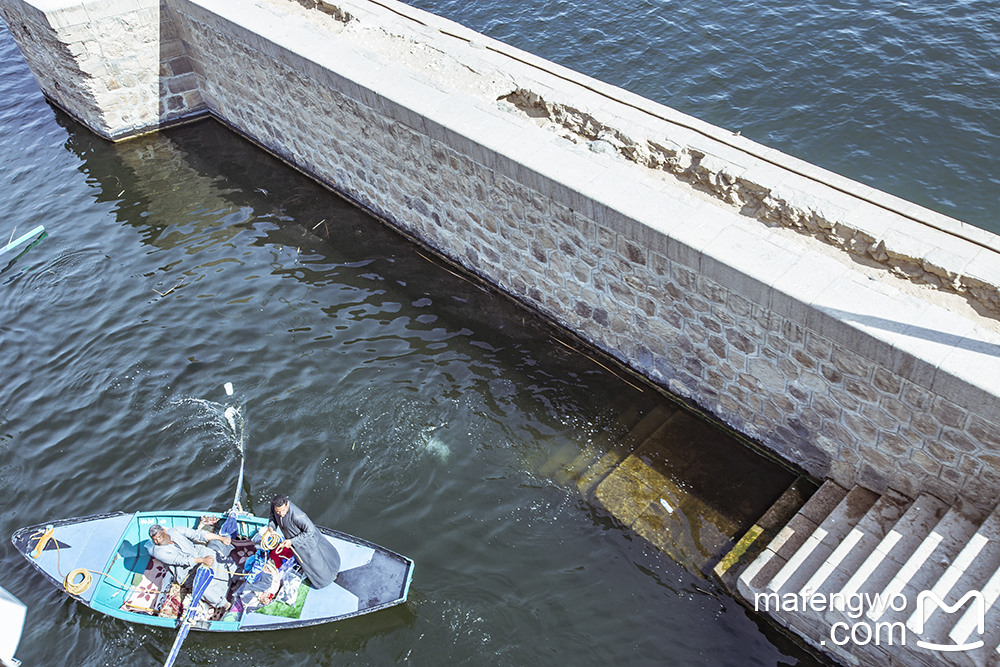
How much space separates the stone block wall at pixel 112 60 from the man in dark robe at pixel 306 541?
422 inches

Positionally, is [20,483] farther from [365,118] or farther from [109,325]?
[365,118]

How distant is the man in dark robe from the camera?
23.3 ft

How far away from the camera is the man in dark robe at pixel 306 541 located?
7.10 meters

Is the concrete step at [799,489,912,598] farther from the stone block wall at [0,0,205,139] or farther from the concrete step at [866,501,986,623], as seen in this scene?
the stone block wall at [0,0,205,139]

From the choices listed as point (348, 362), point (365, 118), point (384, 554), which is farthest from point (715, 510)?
point (365, 118)

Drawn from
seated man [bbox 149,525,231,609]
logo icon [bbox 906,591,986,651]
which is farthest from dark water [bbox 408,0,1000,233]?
seated man [bbox 149,525,231,609]

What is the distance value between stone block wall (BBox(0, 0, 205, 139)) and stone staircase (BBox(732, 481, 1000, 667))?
13.4 meters

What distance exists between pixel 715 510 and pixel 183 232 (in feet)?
30.7

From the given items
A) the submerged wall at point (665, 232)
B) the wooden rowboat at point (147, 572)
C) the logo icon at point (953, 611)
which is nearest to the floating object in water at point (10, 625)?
the wooden rowboat at point (147, 572)

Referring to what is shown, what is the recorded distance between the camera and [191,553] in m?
7.43

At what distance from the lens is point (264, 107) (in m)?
13.2

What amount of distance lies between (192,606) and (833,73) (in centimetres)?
1269

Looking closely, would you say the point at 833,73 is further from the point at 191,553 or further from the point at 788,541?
the point at 191,553

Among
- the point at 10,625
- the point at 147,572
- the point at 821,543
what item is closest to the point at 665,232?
the point at 821,543
